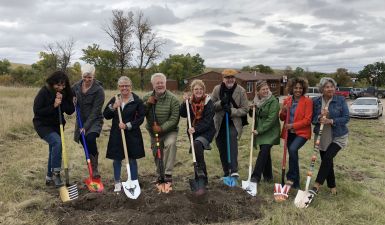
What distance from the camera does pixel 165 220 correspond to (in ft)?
15.3

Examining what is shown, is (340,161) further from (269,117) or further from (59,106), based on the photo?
(59,106)

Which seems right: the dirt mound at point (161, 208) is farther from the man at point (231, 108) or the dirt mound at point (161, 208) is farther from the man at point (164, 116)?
the man at point (231, 108)

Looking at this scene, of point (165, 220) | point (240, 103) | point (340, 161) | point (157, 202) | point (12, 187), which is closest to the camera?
point (165, 220)

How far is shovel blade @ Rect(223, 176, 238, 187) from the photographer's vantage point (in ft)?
20.0

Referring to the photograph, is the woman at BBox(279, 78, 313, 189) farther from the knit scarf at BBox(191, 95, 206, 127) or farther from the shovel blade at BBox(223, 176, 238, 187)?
the knit scarf at BBox(191, 95, 206, 127)

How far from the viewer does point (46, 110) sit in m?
5.63

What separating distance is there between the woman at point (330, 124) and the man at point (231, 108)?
121cm

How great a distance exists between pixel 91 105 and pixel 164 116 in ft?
3.82

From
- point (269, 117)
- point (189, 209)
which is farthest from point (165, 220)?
point (269, 117)

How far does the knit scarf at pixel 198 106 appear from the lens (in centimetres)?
591

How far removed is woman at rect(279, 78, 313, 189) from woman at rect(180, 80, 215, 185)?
120 cm

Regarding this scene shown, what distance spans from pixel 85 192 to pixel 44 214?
1.05 m

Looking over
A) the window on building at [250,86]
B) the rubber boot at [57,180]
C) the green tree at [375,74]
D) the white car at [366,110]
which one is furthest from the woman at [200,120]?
the green tree at [375,74]

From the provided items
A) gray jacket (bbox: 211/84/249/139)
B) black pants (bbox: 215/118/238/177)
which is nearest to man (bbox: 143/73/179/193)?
gray jacket (bbox: 211/84/249/139)
